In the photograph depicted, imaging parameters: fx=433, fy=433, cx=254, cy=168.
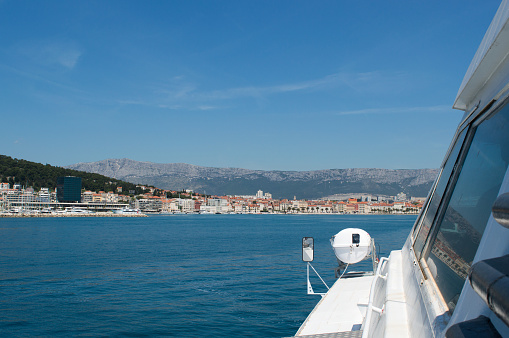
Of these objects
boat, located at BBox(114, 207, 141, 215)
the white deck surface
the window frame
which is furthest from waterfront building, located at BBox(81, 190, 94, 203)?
the window frame

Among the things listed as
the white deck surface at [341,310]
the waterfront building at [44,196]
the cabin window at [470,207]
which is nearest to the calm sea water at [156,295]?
the white deck surface at [341,310]

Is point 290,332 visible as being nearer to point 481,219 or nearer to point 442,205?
point 442,205

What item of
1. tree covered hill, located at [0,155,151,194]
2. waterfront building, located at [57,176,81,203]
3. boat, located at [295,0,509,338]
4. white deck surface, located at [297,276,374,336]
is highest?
tree covered hill, located at [0,155,151,194]

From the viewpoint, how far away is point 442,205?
2408mm

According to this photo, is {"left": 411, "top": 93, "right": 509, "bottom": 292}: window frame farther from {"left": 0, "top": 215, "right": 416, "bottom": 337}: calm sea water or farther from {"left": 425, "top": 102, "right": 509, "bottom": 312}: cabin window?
{"left": 0, "top": 215, "right": 416, "bottom": 337}: calm sea water

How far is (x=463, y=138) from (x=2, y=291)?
20.9 m

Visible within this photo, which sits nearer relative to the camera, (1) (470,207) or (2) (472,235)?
(2) (472,235)

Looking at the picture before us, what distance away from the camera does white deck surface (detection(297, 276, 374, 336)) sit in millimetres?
5637

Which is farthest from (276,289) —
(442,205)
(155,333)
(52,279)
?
(442,205)

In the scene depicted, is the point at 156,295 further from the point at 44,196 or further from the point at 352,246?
the point at 44,196

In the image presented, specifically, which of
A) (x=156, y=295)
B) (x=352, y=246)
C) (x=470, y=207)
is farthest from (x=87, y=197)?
(x=470, y=207)

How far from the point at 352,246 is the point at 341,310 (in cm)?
251

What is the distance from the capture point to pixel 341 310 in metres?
6.61

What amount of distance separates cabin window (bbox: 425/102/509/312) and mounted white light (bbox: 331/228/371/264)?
6.91 metres
